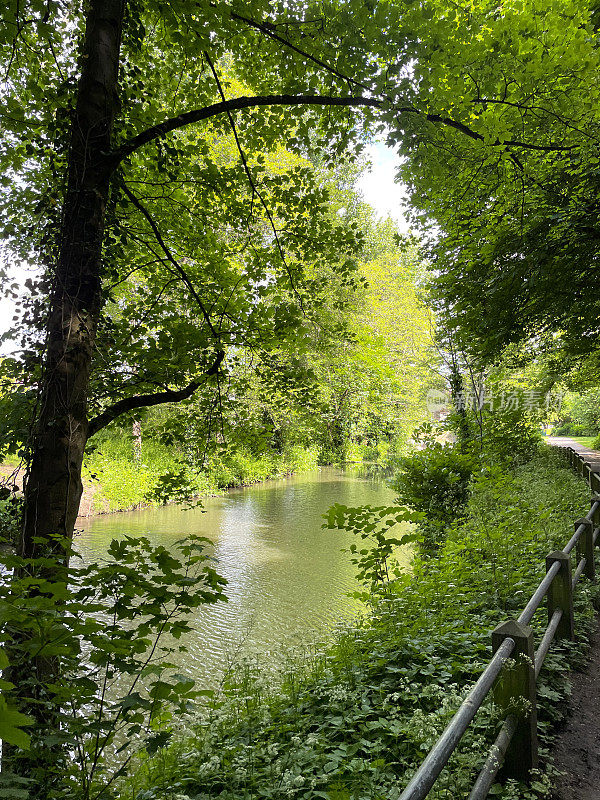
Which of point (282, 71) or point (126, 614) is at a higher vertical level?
point (282, 71)

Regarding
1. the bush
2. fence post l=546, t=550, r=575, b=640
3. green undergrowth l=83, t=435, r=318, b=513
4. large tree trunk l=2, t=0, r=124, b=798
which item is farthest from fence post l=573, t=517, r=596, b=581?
the bush

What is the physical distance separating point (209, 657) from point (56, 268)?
617 cm

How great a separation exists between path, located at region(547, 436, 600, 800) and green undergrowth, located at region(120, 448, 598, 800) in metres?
0.10

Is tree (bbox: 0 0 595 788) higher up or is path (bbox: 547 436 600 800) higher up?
tree (bbox: 0 0 595 788)

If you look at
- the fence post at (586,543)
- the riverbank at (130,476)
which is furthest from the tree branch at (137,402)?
the riverbank at (130,476)

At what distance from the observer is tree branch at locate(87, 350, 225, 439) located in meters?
4.35

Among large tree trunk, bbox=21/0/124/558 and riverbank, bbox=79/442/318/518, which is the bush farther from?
large tree trunk, bbox=21/0/124/558

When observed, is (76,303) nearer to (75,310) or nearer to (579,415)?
(75,310)

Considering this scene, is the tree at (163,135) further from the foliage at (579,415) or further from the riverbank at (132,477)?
the foliage at (579,415)

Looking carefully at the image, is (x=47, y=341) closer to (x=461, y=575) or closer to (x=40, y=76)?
(x=40, y=76)

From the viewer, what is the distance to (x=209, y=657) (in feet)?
23.6

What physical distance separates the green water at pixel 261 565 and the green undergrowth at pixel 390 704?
1.40 meters

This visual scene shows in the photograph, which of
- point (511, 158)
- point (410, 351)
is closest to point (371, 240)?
point (410, 351)

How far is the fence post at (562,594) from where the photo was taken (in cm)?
425
